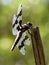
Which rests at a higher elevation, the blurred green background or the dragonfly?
the blurred green background

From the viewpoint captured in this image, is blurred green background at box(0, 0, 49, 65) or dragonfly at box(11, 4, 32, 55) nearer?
dragonfly at box(11, 4, 32, 55)

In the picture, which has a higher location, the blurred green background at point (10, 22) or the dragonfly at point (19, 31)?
the blurred green background at point (10, 22)

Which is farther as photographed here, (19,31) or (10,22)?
(10,22)

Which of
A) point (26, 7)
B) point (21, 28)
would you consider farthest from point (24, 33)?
point (26, 7)

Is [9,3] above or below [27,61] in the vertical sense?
above

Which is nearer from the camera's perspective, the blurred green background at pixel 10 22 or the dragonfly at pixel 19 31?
the dragonfly at pixel 19 31

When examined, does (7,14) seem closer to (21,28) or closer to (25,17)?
(25,17)

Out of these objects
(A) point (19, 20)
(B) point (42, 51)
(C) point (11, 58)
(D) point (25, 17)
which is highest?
(D) point (25, 17)

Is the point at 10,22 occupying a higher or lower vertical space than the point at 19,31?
higher
